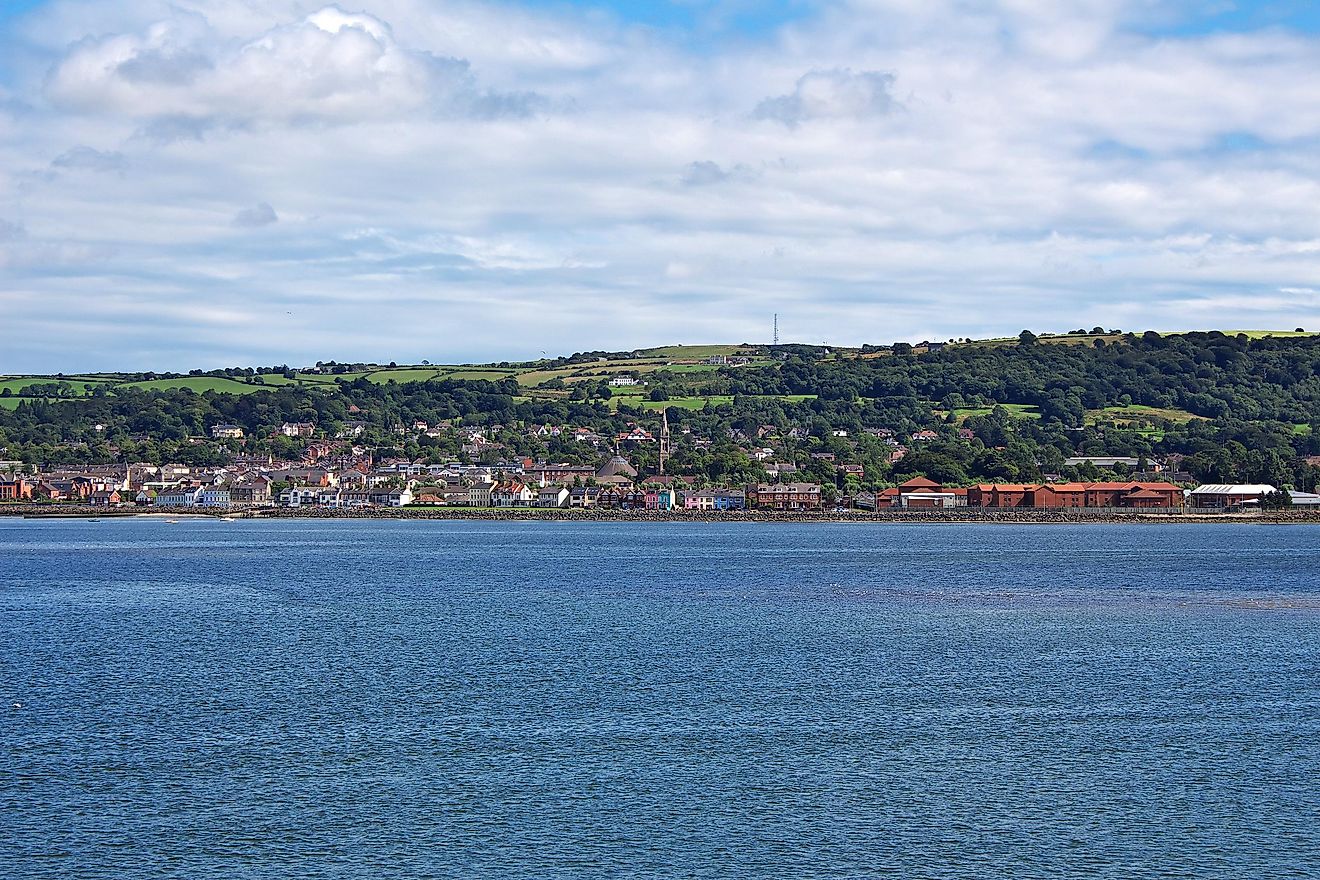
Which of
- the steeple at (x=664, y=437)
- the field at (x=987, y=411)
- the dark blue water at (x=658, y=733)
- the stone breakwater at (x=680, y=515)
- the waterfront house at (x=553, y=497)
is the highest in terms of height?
the field at (x=987, y=411)

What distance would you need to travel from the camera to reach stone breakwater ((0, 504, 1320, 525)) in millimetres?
123000

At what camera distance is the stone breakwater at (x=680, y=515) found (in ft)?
404

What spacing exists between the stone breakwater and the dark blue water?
245 ft

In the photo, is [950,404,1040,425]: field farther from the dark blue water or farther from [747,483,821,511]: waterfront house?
the dark blue water

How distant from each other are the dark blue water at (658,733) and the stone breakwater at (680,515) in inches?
2937

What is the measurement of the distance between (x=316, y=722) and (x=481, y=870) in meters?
8.68

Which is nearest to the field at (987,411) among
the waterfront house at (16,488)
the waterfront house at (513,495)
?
the waterfront house at (513,495)

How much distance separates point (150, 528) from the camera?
113438 millimetres

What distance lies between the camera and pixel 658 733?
77.8ft

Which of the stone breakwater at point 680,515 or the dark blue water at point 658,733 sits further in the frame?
the stone breakwater at point 680,515

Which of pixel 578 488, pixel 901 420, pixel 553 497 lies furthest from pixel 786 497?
pixel 901 420

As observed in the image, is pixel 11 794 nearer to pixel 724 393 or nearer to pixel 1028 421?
pixel 1028 421

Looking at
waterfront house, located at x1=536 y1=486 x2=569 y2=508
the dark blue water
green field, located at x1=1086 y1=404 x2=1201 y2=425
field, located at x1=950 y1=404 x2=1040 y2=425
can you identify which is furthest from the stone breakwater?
the dark blue water

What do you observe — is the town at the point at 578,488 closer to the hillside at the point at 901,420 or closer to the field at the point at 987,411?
the hillside at the point at 901,420
